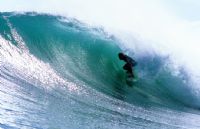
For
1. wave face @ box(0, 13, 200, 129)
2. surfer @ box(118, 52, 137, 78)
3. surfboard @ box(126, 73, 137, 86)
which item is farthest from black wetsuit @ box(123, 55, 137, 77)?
wave face @ box(0, 13, 200, 129)

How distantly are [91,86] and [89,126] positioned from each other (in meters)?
5.30

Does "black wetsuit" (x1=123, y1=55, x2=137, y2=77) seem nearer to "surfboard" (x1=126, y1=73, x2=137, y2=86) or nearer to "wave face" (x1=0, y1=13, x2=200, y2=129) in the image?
"surfboard" (x1=126, y1=73, x2=137, y2=86)

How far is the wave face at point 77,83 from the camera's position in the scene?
11016 millimetres

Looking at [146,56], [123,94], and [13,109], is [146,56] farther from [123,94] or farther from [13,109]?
[13,109]

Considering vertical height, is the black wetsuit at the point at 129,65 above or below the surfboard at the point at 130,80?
above

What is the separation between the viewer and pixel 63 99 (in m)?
12.5

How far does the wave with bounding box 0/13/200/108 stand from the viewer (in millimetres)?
15484

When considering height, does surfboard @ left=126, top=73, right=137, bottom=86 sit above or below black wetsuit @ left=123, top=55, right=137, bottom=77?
below

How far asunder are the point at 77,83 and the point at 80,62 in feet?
10.9

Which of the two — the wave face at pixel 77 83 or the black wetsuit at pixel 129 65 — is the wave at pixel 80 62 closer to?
the wave face at pixel 77 83

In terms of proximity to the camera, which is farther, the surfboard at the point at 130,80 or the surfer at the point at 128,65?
the surfer at the point at 128,65

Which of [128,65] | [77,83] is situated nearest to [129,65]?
[128,65]

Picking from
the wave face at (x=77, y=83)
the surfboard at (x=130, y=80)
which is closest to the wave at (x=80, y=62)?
the wave face at (x=77, y=83)

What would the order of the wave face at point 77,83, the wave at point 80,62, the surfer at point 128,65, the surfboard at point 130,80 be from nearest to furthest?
the wave face at point 77,83, the wave at point 80,62, the surfboard at point 130,80, the surfer at point 128,65
